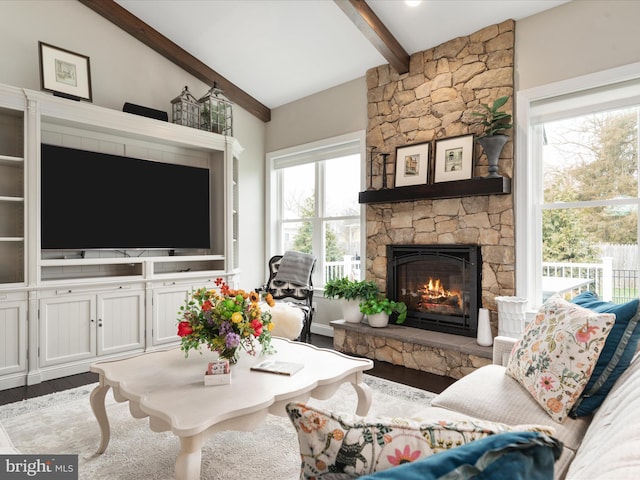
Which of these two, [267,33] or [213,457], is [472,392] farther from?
[267,33]

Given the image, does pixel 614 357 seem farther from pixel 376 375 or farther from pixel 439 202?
pixel 439 202

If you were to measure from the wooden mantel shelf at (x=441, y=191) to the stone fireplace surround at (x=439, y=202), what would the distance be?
0.18 metres

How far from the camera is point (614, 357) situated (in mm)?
1513

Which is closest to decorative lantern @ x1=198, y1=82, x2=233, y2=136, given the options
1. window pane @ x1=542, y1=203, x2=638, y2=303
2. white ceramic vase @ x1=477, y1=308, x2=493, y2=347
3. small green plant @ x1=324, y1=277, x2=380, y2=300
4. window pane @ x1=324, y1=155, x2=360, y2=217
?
window pane @ x1=324, y1=155, x2=360, y2=217

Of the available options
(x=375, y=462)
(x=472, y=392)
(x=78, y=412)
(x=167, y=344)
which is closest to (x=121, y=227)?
(x=167, y=344)

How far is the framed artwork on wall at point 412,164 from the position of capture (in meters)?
3.95

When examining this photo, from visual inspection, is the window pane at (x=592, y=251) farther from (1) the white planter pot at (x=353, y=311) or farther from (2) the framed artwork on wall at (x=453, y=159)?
(1) the white planter pot at (x=353, y=311)

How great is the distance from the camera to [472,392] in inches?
71.1

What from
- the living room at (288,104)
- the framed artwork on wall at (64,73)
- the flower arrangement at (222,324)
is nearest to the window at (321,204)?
the living room at (288,104)

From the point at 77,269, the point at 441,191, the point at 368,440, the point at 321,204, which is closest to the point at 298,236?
the point at 321,204

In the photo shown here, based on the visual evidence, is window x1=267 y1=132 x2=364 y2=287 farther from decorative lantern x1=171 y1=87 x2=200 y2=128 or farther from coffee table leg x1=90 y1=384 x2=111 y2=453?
coffee table leg x1=90 y1=384 x2=111 y2=453

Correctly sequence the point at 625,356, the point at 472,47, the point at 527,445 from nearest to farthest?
the point at 527,445 < the point at 625,356 < the point at 472,47

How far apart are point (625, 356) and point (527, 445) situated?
129 cm

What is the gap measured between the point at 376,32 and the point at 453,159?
4.33 feet
